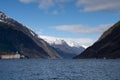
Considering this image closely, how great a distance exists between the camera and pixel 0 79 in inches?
3831

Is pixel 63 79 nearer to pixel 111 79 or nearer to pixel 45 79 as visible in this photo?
pixel 45 79

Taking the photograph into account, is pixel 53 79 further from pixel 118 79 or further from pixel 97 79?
pixel 118 79

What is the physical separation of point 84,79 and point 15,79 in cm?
2103

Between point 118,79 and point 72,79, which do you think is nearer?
point 118,79

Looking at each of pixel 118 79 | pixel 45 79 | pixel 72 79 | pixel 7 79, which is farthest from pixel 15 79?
pixel 118 79

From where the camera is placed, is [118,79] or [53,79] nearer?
[118,79]

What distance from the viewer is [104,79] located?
96812mm

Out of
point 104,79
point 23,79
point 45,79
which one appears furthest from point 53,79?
point 104,79

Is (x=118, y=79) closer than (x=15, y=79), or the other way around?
(x=118, y=79)

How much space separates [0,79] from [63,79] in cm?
1901

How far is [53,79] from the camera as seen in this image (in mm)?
101500

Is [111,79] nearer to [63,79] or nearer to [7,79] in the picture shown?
[63,79]

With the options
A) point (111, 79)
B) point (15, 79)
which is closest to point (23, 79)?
point (15, 79)

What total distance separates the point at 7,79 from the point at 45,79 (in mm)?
11662
